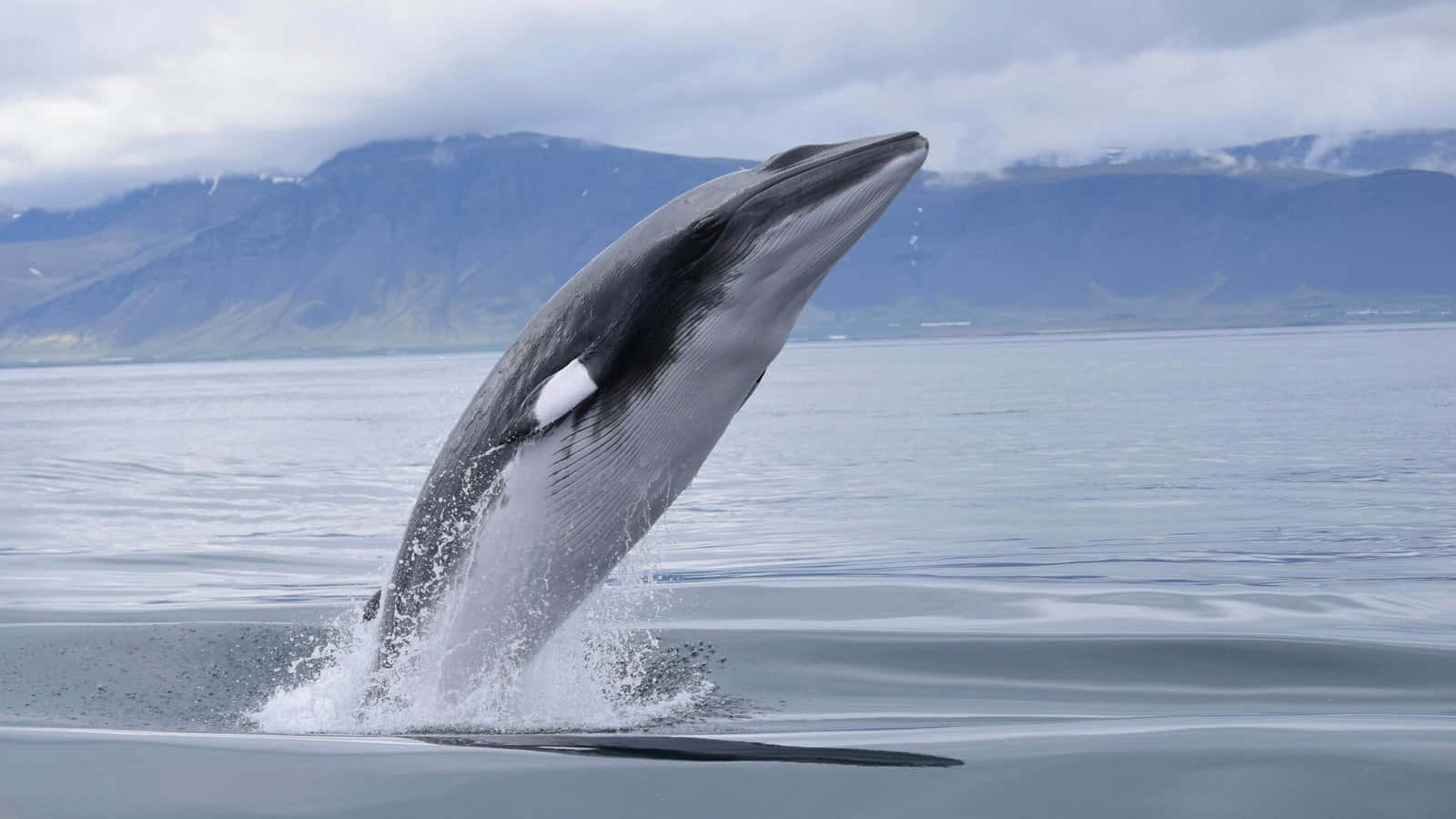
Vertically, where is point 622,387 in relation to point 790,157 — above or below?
below

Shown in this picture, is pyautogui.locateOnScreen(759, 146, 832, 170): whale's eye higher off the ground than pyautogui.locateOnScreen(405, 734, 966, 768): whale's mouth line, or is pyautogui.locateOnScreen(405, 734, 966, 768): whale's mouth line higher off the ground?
pyautogui.locateOnScreen(759, 146, 832, 170): whale's eye

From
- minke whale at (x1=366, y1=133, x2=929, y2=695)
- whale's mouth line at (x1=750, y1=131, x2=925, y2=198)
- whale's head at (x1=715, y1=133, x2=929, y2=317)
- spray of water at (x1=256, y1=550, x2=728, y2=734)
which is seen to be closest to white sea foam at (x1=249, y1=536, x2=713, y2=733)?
spray of water at (x1=256, y1=550, x2=728, y2=734)

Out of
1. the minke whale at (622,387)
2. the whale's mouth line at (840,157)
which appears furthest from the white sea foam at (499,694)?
the whale's mouth line at (840,157)

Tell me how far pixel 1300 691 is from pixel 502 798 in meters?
4.92

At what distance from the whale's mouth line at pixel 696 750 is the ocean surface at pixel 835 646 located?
0.03m

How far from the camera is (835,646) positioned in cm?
923

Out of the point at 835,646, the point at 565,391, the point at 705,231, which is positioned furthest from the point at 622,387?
the point at 835,646

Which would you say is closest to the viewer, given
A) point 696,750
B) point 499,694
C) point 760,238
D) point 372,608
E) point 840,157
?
point 696,750

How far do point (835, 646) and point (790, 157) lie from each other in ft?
12.3

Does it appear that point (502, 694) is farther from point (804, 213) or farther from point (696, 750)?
point (804, 213)

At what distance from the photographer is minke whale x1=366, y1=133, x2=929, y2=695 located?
6.41 metres

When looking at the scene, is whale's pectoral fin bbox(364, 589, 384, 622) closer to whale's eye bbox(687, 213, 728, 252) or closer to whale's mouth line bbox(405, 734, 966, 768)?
whale's mouth line bbox(405, 734, 966, 768)

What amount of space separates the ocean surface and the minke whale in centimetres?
75

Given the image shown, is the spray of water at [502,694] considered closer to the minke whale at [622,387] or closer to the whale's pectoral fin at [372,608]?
the whale's pectoral fin at [372,608]
